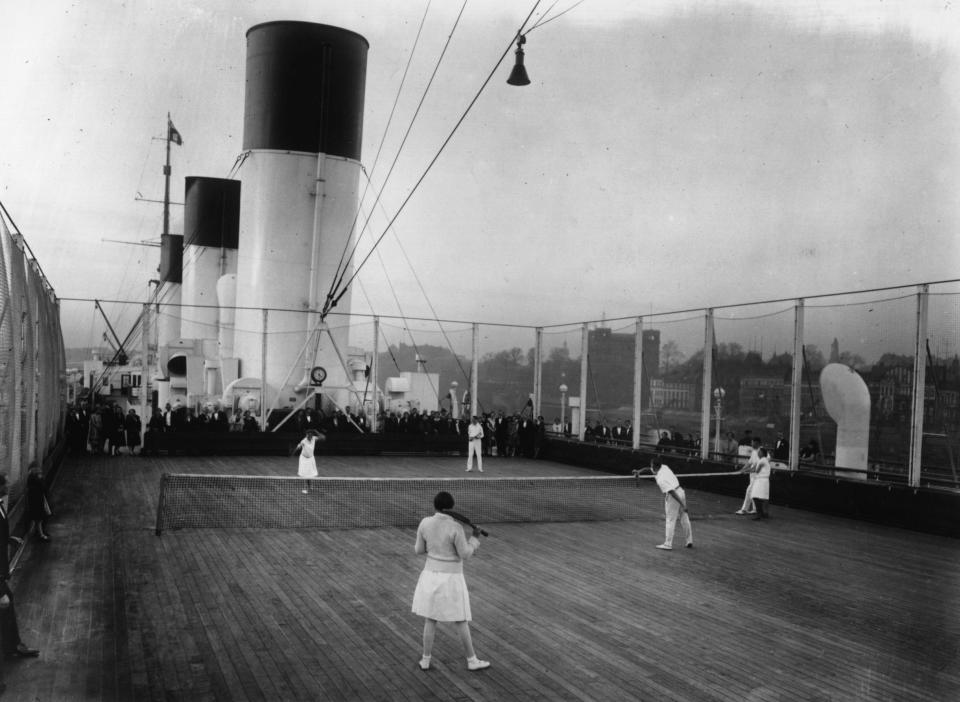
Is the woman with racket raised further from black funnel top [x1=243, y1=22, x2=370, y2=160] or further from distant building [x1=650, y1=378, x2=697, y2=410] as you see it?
black funnel top [x1=243, y1=22, x2=370, y2=160]

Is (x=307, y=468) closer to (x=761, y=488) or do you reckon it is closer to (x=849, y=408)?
(x=761, y=488)

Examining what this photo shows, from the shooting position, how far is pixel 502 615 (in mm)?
9281

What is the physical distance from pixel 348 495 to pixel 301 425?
11.2 metres

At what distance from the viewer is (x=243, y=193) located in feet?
109

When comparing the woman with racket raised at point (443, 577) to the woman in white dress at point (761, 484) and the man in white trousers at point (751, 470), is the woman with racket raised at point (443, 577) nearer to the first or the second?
the man in white trousers at point (751, 470)

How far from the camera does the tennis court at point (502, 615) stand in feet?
23.2

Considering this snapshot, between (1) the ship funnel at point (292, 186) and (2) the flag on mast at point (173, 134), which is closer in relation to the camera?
(1) the ship funnel at point (292, 186)

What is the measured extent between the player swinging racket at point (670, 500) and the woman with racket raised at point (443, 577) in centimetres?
646

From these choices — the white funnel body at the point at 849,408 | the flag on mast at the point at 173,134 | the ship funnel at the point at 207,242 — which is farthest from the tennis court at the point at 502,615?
the flag on mast at the point at 173,134

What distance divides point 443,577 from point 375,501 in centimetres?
1085

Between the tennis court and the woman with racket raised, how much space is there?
536mm

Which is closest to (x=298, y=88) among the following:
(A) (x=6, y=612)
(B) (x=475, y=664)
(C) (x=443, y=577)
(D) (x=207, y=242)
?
(D) (x=207, y=242)

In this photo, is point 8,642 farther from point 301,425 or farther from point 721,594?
point 301,425

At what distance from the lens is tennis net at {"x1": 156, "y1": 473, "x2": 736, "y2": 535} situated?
48.0 feet
